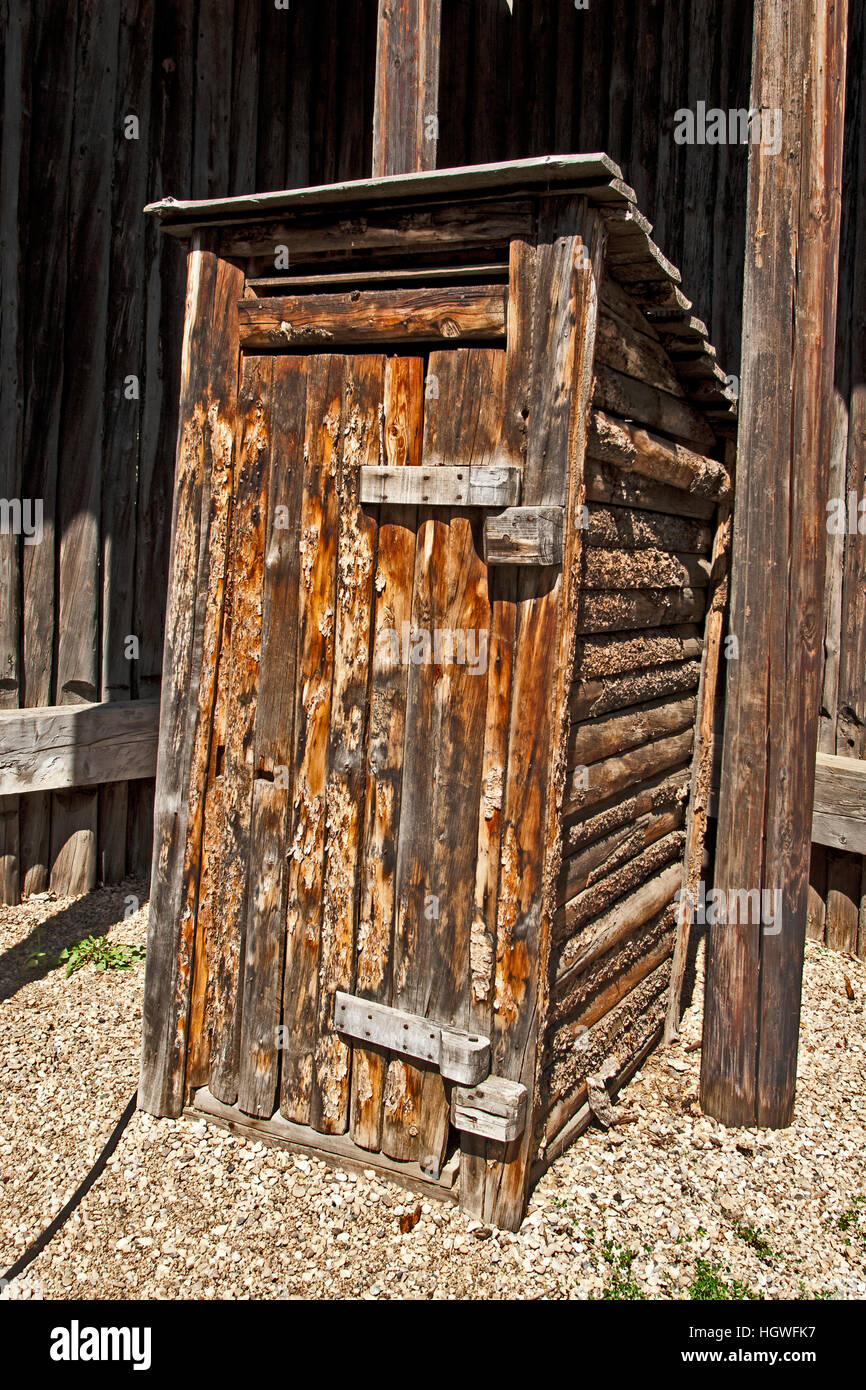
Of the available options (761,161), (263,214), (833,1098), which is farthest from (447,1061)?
(761,161)

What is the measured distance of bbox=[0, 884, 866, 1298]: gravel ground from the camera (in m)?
2.88

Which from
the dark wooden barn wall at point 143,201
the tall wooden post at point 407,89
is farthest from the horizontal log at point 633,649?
the tall wooden post at point 407,89

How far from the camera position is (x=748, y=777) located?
364 centimetres

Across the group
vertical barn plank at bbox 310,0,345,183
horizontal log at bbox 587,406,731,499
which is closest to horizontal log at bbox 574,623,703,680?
horizontal log at bbox 587,406,731,499

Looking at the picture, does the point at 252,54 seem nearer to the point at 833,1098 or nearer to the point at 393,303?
the point at 393,303

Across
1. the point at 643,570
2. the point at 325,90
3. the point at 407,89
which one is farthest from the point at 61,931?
the point at 325,90

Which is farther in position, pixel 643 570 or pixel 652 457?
pixel 643 570

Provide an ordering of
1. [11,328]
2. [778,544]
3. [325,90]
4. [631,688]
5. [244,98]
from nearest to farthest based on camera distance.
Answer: [778,544]
[631,688]
[11,328]
[244,98]
[325,90]

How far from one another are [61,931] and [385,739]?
2.66m

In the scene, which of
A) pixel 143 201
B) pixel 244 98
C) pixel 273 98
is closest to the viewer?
pixel 143 201

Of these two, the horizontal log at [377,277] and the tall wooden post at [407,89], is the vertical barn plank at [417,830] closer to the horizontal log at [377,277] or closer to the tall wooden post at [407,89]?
the horizontal log at [377,277]

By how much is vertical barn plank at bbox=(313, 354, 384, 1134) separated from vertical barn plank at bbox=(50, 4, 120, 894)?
251 centimetres

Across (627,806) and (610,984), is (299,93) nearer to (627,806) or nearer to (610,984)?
(627,806)

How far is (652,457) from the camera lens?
11.6 ft
